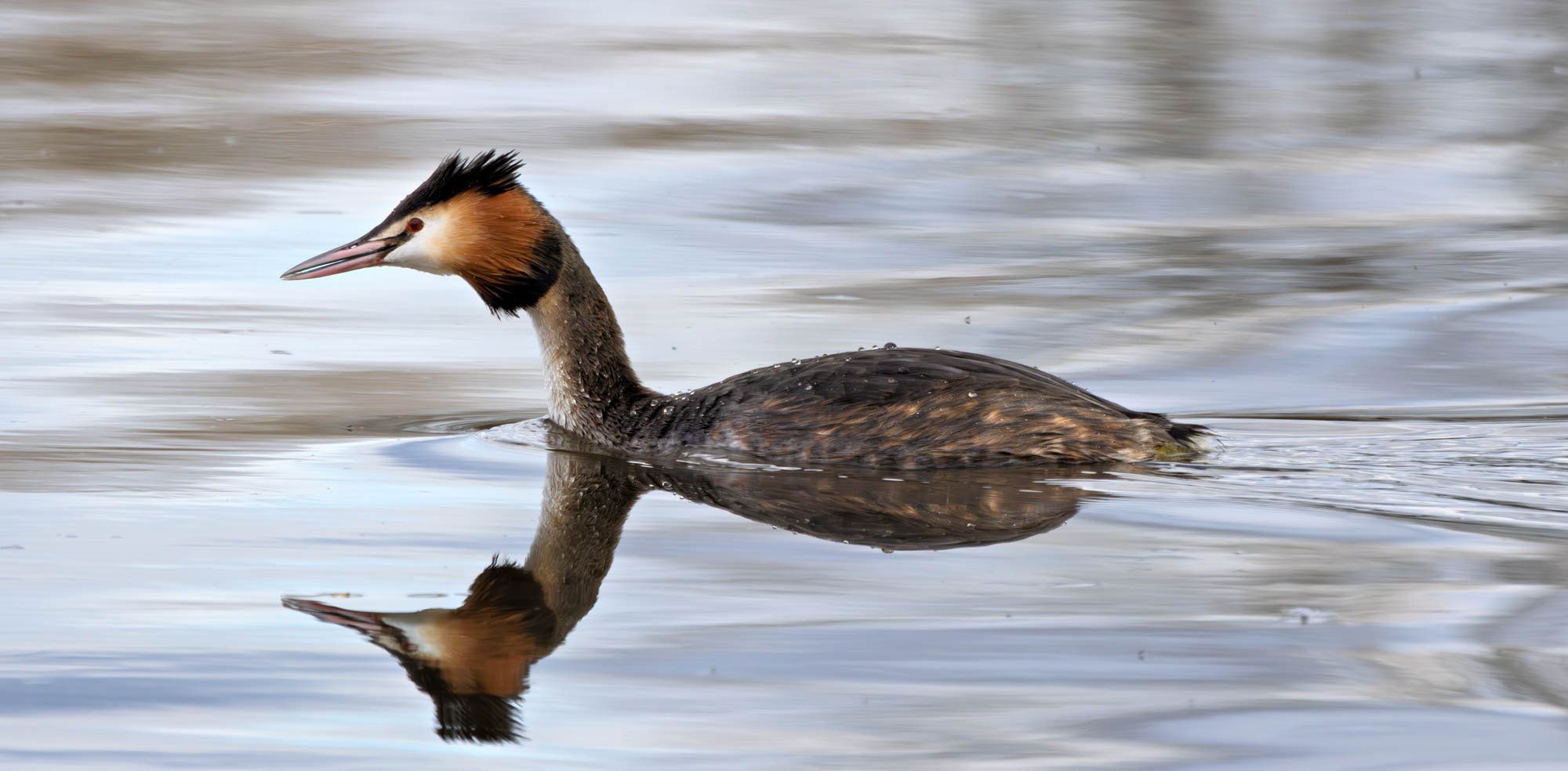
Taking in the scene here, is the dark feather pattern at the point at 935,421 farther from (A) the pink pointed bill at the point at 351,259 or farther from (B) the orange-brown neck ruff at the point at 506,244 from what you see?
(A) the pink pointed bill at the point at 351,259

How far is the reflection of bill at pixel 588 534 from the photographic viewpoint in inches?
182

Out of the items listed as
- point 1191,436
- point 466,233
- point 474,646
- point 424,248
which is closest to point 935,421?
point 1191,436

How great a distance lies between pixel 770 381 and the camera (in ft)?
23.3

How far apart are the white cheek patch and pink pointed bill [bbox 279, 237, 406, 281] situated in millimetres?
28

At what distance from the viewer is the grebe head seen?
7.43m

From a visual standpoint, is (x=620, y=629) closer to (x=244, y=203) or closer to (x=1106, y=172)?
(x=244, y=203)

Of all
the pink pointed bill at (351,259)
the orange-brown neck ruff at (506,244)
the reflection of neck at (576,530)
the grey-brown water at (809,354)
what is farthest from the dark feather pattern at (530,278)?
the reflection of neck at (576,530)

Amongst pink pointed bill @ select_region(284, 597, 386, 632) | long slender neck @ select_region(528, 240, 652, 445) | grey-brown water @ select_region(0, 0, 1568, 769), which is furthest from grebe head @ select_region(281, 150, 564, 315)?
pink pointed bill @ select_region(284, 597, 386, 632)

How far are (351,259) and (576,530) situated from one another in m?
1.95

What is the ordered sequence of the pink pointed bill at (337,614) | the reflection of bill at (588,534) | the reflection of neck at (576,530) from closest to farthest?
the reflection of bill at (588,534), the pink pointed bill at (337,614), the reflection of neck at (576,530)

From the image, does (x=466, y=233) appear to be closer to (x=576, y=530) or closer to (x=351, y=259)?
(x=351, y=259)

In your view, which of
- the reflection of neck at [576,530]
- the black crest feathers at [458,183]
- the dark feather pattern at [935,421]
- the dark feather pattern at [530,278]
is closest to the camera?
the reflection of neck at [576,530]

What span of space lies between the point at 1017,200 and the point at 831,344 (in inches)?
142

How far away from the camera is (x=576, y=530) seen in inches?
236
